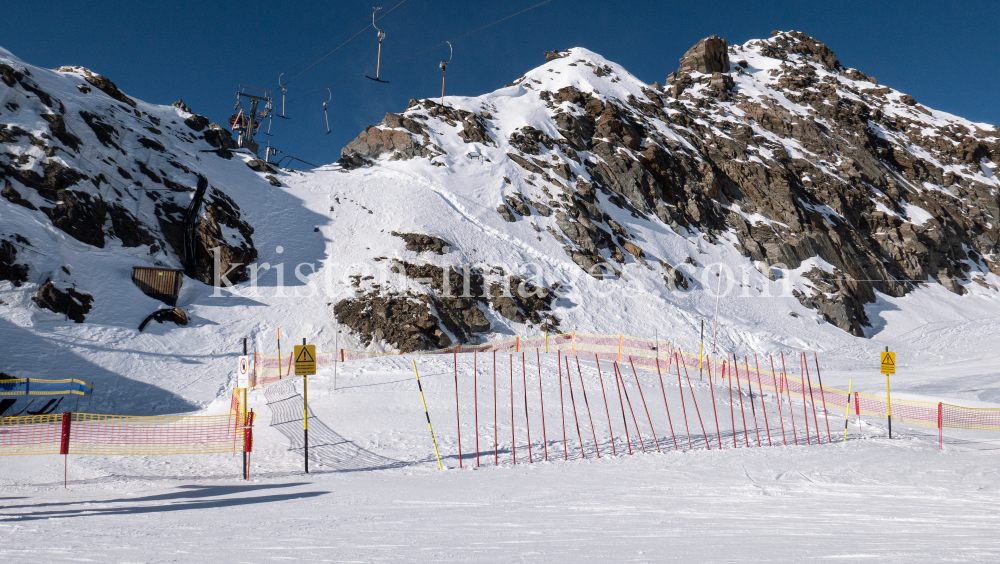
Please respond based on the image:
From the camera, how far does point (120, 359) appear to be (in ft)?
70.0

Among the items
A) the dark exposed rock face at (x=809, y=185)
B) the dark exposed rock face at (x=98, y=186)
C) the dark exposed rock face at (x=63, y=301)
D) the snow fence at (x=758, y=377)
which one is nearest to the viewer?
the snow fence at (x=758, y=377)

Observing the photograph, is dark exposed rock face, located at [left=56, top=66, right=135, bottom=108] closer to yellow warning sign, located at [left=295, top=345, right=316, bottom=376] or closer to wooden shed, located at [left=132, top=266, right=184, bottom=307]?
wooden shed, located at [left=132, top=266, right=184, bottom=307]

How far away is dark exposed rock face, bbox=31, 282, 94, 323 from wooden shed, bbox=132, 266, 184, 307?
8.54 feet

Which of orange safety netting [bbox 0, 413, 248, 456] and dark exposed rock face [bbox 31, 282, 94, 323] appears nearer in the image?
orange safety netting [bbox 0, 413, 248, 456]

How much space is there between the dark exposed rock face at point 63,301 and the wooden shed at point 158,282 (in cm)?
260

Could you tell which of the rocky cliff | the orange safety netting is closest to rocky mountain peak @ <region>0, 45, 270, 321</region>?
the orange safety netting

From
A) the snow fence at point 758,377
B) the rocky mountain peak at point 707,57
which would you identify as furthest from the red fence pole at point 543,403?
the rocky mountain peak at point 707,57

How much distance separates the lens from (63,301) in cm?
2267

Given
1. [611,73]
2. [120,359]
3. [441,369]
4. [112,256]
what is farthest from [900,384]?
[611,73]

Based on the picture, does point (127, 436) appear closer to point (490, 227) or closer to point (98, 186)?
point (98, 186)

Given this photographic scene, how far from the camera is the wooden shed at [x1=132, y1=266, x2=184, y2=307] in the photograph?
25.7m

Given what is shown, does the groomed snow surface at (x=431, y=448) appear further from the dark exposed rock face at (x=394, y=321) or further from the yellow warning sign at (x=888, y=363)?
the yellow warning sign at (x=888, y=363)

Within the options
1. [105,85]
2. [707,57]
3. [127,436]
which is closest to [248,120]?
[105,85]

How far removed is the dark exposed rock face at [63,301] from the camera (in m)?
22.2
